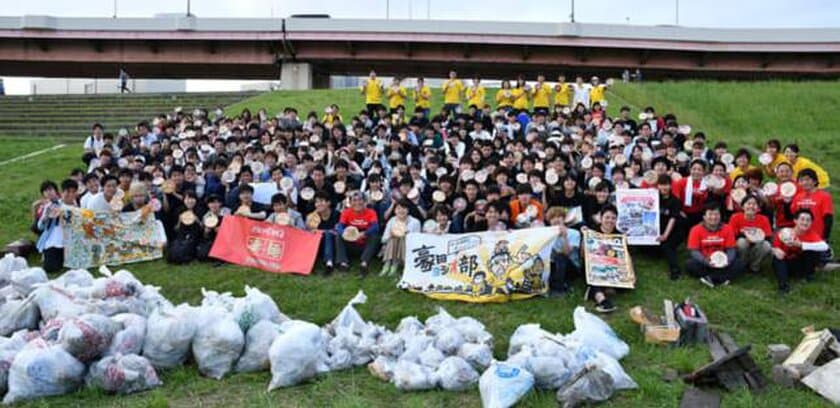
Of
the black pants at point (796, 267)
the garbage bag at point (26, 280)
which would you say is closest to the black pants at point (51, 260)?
the garbage bag at point (26, 280)

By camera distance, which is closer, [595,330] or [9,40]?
[595,330]

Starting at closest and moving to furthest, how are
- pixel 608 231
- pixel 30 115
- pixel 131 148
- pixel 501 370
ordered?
pixel 501 370 < pixel 608 231 < pixel 131 148 < pixel 30 115

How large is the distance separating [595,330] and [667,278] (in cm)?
251

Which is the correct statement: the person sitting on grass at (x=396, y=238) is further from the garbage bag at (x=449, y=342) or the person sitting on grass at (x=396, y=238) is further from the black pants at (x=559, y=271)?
the garbage bag at (x=449, y=342)

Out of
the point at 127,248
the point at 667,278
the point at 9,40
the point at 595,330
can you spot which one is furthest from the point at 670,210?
the point at 9,40

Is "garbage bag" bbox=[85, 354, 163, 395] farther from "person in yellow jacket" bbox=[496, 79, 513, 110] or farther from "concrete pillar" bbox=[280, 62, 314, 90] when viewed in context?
"concrete pillar" bbox=[280, 62, 314, 90]

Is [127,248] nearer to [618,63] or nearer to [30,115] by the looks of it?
[30,115]

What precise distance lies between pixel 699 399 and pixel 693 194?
169 inches

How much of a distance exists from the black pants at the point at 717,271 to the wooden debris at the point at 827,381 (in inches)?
103

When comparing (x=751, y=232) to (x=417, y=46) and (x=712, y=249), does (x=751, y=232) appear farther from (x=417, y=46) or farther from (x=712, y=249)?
(x=417, y=46)

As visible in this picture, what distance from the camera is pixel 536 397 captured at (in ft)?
16.7

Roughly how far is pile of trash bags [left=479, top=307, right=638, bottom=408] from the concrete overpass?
27150 mm

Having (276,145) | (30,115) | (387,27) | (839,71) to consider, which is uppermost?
(387,27)

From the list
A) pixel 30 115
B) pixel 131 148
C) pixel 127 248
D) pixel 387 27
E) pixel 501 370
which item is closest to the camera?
pixel 501 370
